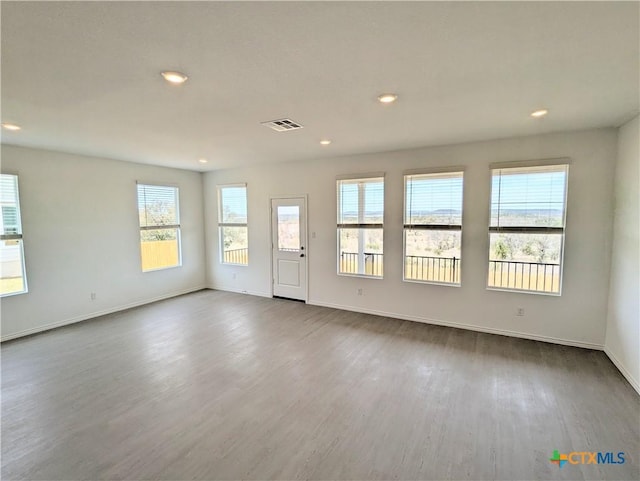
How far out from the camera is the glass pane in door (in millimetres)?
5785

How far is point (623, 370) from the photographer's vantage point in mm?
3166

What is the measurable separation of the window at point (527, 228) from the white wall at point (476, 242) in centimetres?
10

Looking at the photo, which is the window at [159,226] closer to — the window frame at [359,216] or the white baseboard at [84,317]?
the white baseboard at [84,317]

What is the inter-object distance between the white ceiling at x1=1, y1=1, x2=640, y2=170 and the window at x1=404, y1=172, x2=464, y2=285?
107 cm

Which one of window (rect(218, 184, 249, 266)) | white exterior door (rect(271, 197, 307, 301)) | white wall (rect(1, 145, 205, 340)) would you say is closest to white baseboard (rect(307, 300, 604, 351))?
white exterior door (rect(271, 197, 307, 301))

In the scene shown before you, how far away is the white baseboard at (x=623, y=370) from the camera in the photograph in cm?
290

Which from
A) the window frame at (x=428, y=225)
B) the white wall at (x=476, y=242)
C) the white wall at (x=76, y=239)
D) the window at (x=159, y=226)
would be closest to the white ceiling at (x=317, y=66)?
the white wall at (x=476, y=242)

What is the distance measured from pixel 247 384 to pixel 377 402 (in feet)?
4.16

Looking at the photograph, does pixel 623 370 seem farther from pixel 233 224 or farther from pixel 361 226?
pixel 233 224

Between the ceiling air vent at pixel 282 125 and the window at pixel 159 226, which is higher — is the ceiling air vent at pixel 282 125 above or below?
above

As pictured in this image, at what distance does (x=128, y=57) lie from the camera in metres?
1.88

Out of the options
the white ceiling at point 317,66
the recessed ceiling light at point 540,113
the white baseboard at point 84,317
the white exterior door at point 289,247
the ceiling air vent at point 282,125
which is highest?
the recessed ceiling light at point 540,113

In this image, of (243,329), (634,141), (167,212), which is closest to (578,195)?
(634,141)

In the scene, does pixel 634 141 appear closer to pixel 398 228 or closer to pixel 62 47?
pixel 398 228
